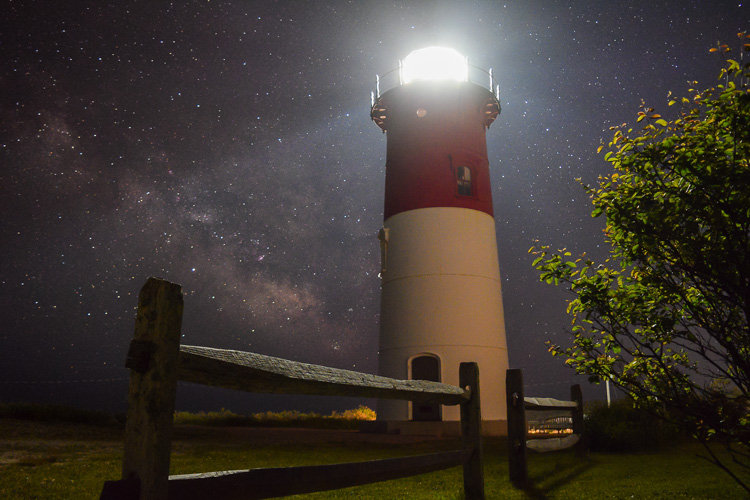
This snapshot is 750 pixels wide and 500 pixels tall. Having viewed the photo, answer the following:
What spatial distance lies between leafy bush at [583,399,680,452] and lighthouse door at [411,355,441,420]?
4.87 m

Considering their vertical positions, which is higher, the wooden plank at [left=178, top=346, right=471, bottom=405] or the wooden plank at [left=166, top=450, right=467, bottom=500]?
the wooden plank at [left=178, top=346, right=471, bottom=405]

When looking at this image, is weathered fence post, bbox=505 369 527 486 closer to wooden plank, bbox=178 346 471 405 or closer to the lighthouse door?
wooden plank, bbox=178 346 471 405

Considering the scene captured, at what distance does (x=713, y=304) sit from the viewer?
4840 millimetres

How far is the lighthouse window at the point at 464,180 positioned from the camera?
61.1 ft

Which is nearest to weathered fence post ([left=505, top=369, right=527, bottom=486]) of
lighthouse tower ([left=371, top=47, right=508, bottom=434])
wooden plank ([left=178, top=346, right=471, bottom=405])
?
wooden plank ([left=178, top=346, right=471, bottom=405])

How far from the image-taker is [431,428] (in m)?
15.8

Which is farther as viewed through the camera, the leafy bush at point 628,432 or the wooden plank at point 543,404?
the leafy bush at point 628,432

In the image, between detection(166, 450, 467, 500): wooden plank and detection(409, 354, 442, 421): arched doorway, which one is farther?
detection(409, 354, 442, 421): arched doorway

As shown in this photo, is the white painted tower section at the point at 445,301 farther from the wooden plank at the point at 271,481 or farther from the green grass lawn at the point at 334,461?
the wooden plank at the point at 271,481

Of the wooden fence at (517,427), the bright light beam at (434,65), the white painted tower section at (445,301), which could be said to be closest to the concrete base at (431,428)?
the white painted tower section at (445,301)

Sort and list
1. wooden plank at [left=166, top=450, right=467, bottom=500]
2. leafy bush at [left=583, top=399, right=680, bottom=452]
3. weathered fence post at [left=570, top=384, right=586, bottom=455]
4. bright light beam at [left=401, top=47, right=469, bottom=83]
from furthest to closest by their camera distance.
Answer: bright light beam at [left=401, top=47, right=469, bottom=83], leafy bush at [left=583, top=399, right=680, bottom=452], weathered fence post at [left=570, top=384, right=586, bottom=455], wooden plank at [left=166, top=450, right=467, bottom=500]

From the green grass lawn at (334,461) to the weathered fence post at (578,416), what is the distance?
270 mm

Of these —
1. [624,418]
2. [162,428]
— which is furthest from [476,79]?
[162,428]

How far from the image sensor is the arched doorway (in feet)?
54.0
